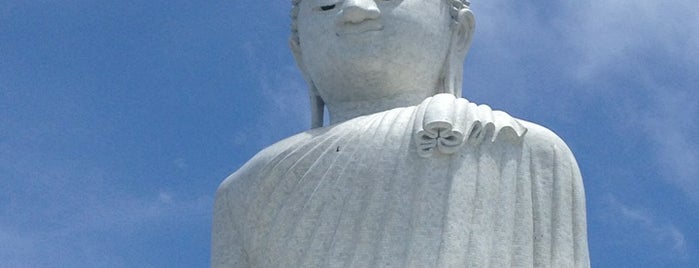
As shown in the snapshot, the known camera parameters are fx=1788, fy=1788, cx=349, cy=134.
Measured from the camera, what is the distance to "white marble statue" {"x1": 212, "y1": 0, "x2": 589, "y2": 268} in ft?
36.0

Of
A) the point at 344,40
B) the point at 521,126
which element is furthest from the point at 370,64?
the point at 521,126

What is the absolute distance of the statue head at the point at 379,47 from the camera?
11914 millimetres

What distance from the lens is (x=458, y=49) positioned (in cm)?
1249

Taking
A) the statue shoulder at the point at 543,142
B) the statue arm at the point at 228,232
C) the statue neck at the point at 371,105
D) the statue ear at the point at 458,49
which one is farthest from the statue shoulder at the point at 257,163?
the statue shoulder at the point at 543,142

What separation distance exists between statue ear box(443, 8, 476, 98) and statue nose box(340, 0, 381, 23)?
725mm

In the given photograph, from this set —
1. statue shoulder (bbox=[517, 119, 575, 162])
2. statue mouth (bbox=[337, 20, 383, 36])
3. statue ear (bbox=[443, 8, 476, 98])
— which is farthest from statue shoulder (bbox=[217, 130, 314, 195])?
statue shoulder (bbox=[517, 119, 575, 162])

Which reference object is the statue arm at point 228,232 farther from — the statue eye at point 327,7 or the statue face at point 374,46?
the statue eye at point 327,7

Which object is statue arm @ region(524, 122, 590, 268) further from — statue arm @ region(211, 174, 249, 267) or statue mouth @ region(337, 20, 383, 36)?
statue arm @ region(211, 174, 249, 267)

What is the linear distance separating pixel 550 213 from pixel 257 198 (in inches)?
74.2

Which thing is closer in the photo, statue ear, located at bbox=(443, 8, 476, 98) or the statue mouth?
the statue mouth

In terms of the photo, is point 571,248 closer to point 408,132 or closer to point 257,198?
point 408,132

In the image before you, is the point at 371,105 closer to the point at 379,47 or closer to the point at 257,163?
the point at 379,47

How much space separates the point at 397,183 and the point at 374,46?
1.17 meters

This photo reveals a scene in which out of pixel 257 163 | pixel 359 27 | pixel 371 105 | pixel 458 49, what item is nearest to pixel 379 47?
pixel 359 27
